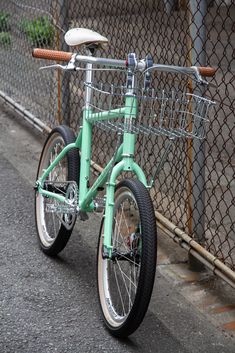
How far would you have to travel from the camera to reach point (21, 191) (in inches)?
225

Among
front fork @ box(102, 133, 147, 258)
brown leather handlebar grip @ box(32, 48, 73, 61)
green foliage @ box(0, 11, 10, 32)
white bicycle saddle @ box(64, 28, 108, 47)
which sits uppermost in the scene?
white bicycle saddle @ box(64, 28, 108, 47)

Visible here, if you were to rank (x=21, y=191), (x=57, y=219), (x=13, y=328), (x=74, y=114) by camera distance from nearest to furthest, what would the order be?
(x=13, y=328) < (x=57, y=219) < (x=21, y=191) < (x=74, y=114)

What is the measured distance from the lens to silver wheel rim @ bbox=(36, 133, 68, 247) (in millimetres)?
4613

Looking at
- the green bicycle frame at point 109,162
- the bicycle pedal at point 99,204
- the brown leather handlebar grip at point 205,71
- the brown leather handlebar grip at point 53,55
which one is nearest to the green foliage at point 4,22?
the green bicycle frame at point 109,162

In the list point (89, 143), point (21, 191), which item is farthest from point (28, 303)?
point (21, 191)

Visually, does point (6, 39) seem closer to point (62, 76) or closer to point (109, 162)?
point (62, 76)

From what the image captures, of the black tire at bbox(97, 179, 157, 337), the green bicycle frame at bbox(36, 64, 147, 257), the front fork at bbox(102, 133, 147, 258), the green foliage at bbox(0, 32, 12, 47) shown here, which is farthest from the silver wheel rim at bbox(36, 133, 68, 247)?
the green foliage at bbox(0, 32, 12, 47)

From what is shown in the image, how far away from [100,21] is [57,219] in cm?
208

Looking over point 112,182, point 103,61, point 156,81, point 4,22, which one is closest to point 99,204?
point 112,182

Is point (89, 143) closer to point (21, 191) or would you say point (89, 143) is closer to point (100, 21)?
point (21, 191)

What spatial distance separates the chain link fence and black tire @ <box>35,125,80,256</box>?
0.35 meters

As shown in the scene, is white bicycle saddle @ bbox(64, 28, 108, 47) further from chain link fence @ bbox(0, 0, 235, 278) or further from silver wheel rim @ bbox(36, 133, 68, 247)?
silver wheel rim @ bbox(36, 133, 68, 247)

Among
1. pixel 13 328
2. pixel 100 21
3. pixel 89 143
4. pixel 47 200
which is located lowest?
pixel 13 328

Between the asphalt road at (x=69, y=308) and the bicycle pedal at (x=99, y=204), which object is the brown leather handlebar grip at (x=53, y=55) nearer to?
the bicycle pedal at (x=99, y=204)
